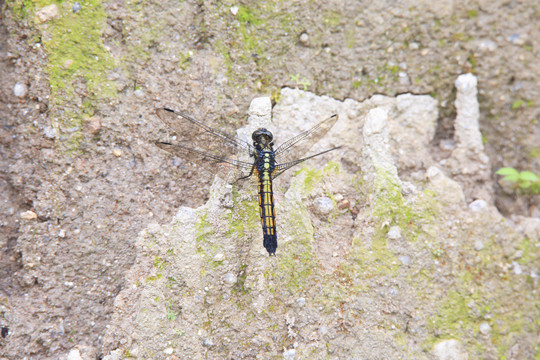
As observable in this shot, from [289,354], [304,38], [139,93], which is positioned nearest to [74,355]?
[289,354]

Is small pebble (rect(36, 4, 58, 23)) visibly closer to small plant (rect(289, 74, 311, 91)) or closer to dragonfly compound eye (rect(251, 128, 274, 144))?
dragonfly compound eye (rect(251, 128, 274, 144))

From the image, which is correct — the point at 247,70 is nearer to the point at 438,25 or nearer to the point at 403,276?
the point at 438,25

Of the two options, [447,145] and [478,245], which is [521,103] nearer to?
[447,145]

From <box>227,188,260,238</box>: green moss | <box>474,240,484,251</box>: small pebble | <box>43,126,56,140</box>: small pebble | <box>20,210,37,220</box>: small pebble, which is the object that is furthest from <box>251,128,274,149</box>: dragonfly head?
<box>474,240,484,251</box>: small pebble

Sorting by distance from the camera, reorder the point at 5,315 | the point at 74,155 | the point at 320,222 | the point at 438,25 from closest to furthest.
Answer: the point at 5,315 → the point at 74,155 → the point at 320,222 → the point at 438,25

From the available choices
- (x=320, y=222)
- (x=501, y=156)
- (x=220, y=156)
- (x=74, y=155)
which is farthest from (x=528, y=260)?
(x=74, y=155)

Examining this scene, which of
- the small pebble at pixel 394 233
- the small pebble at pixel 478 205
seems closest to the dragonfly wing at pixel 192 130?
the small pebble at pixel 394 233
